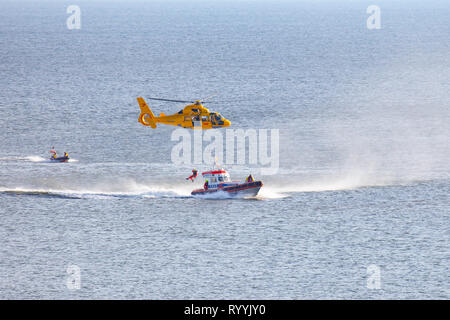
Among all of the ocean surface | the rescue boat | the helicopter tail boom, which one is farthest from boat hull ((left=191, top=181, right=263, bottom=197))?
the helicopter tail boom

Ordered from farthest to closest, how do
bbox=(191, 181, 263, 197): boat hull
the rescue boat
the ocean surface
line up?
the rescue boat
bbox=(191, 181, 263, 197): boat hull
the ocean surface

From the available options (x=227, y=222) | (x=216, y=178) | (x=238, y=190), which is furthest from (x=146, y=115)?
(x=227, y=222)

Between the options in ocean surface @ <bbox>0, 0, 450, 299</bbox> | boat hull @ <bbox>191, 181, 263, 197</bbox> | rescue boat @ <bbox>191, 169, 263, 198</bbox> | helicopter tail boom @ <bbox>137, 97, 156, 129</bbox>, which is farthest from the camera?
rescue boat @ <bbox>191, 169, 263, 198</bbox>

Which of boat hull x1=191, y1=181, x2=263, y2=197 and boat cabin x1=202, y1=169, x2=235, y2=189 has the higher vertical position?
boat cabin x1=202, y1=169, x2=235, y2=189

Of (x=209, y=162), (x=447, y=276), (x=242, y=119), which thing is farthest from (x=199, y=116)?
(x=242, y=119)

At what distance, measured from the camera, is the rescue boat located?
119938mm

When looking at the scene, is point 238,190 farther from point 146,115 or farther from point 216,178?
point 146,115

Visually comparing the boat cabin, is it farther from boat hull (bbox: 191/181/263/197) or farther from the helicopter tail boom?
the helicopter tail boom

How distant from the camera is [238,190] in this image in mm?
120375

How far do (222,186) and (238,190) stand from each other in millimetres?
2409

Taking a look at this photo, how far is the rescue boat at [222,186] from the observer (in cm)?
11994

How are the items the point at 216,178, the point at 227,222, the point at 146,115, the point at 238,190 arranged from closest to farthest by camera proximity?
1. the point at 227,222
2. the point at 216,178
3. the point at 238,190
4. the point at 146,115

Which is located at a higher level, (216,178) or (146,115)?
(146,115)

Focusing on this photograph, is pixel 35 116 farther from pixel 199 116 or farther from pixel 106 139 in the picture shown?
pixel 199 116
